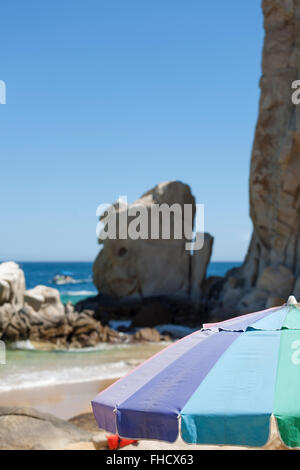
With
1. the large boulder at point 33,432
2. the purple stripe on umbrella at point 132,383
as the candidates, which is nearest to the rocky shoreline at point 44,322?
the large boulder at point 33,432

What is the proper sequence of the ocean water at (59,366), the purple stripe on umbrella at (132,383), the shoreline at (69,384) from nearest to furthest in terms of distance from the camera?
the purple stripe on umbrella at (132,383) → the shoreline at (69,384) → the ocean water at (59,366)

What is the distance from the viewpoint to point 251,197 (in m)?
23.7

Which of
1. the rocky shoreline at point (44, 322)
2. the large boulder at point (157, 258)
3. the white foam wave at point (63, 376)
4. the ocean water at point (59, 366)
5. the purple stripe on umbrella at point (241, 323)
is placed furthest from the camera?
the large boulder at point (157, 258)

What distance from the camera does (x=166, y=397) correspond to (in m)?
3.39

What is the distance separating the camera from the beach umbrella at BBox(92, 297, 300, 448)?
3041 millimetres

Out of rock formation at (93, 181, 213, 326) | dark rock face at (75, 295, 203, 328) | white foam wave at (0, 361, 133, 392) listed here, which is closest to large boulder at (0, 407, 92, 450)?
white foam wave at (0, 361, 133, 392)

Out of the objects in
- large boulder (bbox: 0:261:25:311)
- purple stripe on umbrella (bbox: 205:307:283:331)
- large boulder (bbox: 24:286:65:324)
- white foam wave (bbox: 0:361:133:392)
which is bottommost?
white foam wave (bbox: 0:361:133:392)

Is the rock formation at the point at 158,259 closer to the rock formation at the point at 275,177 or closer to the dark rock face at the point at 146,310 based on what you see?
the dark rock face at the point at 146,310

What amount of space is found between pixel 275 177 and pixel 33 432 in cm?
1747

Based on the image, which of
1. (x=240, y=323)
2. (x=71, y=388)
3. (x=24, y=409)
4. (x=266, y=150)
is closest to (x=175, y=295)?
(x=266, y=150)

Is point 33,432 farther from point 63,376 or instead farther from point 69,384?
point 63,376

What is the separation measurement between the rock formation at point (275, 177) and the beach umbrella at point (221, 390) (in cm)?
1581

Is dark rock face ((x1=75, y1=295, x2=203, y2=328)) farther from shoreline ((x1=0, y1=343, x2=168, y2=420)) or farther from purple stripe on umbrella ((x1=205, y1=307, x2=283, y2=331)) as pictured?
purple stripe on umbrella ((x1=205, y1=307, x2=283, y2=331))

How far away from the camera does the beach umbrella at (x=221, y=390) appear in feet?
9.98
